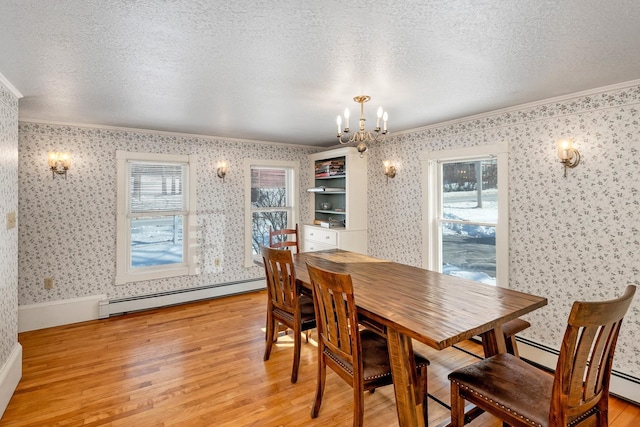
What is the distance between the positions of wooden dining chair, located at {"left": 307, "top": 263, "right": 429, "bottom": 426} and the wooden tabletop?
0.44 ft

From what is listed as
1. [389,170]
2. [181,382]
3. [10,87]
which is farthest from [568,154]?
[10,87]

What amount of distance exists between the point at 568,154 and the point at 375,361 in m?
2.35

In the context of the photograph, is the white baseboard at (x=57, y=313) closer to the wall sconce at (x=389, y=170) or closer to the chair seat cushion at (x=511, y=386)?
the wall sconce at (x=389, y=170)

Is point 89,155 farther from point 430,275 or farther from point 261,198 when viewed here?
point 430,275

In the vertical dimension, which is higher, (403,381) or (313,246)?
(313,246)

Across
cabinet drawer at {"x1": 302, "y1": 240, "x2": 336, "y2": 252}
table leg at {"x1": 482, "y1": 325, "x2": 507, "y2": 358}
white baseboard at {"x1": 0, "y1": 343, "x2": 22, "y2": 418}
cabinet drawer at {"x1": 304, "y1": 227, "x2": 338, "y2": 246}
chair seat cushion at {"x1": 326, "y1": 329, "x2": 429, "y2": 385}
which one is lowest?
white baseboard at {"x1": 0, "y1": 343, "x2": 22, "y2": 418}

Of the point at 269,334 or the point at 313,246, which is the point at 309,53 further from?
the point at 313,246

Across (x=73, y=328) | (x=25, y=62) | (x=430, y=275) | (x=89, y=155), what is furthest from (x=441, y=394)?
(x=89, y=155)

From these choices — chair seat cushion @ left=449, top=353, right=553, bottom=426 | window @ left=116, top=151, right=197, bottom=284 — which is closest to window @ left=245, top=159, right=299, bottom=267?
window @ left=116, top=151, right=197, bottom=284

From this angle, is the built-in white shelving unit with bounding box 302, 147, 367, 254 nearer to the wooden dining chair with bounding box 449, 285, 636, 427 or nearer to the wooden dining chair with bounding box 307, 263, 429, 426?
the wooden dining chair with bounding box 307, 263, 429, 426

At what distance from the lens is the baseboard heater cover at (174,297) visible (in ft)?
13.3

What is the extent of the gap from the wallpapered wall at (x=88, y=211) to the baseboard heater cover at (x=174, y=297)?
0.08 meters

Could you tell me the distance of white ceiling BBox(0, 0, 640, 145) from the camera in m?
1.54

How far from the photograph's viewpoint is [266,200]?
527 cm
